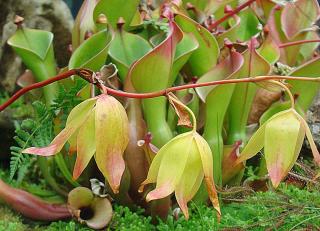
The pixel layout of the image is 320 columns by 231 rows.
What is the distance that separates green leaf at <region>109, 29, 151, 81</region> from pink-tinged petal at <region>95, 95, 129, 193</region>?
2.10 feet

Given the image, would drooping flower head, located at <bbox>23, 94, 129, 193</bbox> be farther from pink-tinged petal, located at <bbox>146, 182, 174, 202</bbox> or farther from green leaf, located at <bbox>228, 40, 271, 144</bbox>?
green leaf, located at <bbox>228, 40, 271, 144</bbox>

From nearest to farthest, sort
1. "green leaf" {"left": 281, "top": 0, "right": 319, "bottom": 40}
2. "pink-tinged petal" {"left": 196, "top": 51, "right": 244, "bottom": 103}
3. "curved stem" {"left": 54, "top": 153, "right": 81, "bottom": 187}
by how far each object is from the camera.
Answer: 1. "pink-tinged petal" {"left": 196, "top": 51, "right": 244, "bottom": 103}
2. "curved stem" {"left": 54, "top": 153, "right": 81, "bottom": 187}
3. "green leaf" {"left": 281, "top": 0, "right": 319, "bottom": 40}

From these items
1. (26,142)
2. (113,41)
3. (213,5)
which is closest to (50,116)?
(26,142)

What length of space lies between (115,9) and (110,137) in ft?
2.60

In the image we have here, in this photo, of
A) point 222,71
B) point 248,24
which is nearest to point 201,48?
point 222,71

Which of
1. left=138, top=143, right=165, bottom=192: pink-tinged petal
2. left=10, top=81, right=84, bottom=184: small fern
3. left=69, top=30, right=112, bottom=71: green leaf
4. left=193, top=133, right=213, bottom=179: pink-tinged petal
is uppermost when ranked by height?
left=193, top=133, right=213, bottom=179: pink-tinged petal

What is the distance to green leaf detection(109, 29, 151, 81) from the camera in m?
1.49

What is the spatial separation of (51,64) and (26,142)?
0.40 metres

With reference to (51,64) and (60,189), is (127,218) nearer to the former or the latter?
(60,189)

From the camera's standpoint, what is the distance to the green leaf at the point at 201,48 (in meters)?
1.54

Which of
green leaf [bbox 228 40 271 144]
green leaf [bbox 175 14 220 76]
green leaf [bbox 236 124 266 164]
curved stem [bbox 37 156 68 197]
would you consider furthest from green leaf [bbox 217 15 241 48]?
green leaf [bbox 236 124 266 164]

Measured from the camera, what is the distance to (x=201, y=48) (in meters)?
1.55

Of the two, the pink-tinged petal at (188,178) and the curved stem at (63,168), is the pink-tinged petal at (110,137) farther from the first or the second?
the curved stem at (63,168)

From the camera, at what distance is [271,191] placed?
3.95 ft
